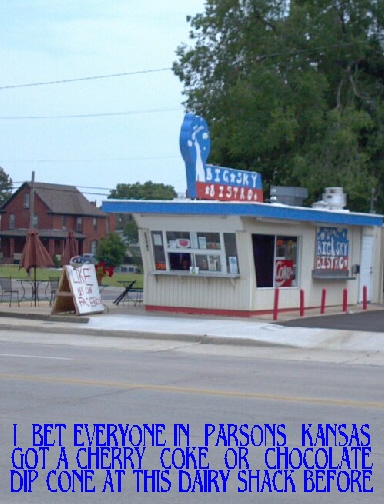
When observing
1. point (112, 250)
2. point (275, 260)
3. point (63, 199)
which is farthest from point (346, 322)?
point (63, 199)

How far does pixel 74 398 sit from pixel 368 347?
9.14 metres

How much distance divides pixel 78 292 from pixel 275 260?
5.58 m

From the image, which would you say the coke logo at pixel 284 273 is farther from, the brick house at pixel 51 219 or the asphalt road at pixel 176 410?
the brick house at pixel 51 219

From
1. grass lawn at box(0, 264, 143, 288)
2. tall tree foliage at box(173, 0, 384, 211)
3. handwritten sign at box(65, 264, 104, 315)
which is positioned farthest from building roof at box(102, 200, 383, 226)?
grass lawn at box(0, 264, 143, 288)

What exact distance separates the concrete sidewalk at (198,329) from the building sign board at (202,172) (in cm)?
340

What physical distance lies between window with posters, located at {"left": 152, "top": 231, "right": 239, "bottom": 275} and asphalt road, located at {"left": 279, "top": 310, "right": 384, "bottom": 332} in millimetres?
2393

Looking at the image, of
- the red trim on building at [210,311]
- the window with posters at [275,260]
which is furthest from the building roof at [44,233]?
the window with posters at [275,260]

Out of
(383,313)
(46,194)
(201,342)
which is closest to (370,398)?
(201,342)

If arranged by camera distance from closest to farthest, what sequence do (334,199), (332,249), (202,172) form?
(202,172), (332,249), (334,199)

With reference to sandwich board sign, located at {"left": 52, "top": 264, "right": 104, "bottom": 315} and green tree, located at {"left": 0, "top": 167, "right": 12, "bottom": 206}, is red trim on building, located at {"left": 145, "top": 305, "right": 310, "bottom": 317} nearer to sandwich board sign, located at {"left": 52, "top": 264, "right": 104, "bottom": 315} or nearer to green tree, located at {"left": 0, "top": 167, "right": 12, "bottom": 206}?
sandwich board sign, located at {"left": 52, "top": 264, "right": 104, "bottom": 315}

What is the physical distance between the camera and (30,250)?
26594mm

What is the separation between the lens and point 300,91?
35094 millimetres

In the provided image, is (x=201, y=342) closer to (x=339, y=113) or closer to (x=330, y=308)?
(x=330, y=308)

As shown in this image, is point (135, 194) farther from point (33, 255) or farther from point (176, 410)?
point (176, 410)
